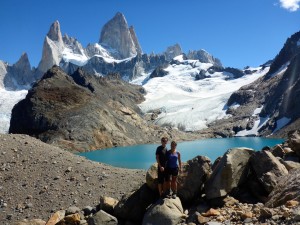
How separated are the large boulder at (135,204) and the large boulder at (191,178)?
1.26 feet

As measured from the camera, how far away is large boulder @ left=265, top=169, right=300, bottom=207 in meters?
13.3

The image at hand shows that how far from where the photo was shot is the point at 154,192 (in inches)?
672

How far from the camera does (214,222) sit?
1360 cm

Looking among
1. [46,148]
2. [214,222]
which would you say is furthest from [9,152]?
[214,222]

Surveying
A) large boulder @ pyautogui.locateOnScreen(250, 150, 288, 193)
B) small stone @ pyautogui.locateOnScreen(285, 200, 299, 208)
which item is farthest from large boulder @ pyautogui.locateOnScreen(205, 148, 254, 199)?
small stone @ pyautogui.locateOnScreen(285, 200, 299, 208)

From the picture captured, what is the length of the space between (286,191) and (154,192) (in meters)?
5.57

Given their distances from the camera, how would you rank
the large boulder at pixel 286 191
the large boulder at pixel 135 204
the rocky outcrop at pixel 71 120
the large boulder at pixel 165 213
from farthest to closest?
the rocky outcrop at pixel 71 120 → the large boulder at pixel 135 204 → the large boulder at pixel 165 213 → the large boulder at pixel 286 191

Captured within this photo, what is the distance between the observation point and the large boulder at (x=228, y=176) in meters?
15.6

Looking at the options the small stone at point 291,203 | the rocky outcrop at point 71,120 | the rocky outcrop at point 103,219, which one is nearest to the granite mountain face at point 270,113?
the rocky outcrop at point 71,120

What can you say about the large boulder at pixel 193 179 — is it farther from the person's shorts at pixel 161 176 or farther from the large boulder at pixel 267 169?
the large boulder at pixel 267 169

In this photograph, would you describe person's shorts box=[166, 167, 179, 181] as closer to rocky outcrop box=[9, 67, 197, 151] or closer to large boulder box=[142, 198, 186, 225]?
large boulder box=[142, 198, 186, 225]

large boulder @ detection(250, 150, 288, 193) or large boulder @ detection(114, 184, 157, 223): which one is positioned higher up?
large boulder @ detection(250, 150, 288, 193)

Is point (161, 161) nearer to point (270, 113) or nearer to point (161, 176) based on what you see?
point (161, 176)

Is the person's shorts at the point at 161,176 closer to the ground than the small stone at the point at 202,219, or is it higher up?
higher up
